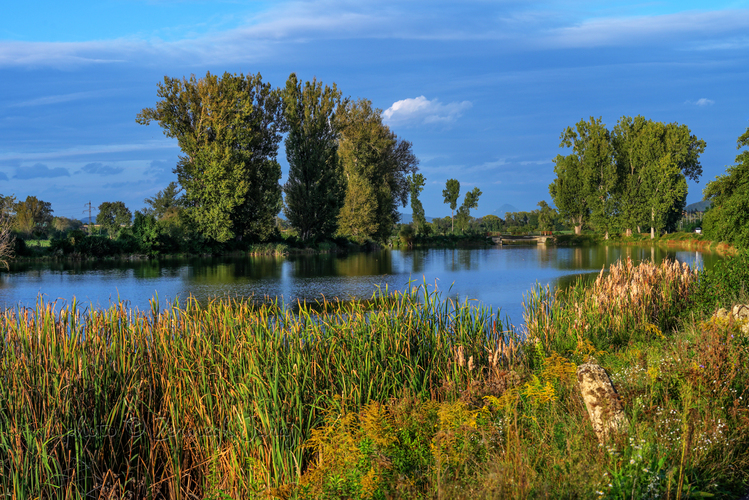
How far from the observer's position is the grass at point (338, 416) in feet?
11.5

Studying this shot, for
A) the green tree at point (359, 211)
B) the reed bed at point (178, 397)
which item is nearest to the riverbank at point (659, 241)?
the green tree at point (359, 211)

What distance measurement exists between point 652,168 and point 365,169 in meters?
29.9

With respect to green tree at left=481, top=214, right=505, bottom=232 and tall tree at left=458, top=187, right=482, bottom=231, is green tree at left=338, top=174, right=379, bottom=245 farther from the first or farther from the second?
green tree at left=481, top=214, right=505, bottom=232

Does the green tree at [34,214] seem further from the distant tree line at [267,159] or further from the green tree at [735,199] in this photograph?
the green tree at [735,199]

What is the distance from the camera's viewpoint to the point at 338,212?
46781 millimetres

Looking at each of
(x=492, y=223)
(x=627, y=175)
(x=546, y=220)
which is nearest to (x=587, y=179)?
(x=627, y=175)

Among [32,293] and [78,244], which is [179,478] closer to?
[32,293]

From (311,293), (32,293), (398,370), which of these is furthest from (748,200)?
(32,293)

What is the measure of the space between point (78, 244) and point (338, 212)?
19.6 m

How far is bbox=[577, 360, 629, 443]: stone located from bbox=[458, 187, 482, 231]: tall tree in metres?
68.0

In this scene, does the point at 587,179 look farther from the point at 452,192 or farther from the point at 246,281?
the point at 246,281

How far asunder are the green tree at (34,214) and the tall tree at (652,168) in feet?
185

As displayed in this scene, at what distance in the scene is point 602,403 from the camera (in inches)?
153

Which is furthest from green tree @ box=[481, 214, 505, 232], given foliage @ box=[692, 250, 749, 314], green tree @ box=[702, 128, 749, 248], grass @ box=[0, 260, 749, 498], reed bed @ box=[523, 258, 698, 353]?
grass @ box=[0, 260, 749, 498]
